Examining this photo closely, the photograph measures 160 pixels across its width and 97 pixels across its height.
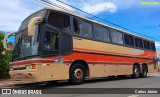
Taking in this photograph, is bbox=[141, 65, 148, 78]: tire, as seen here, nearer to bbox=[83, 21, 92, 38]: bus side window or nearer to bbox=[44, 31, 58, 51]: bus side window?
bbox=[83, 21, 92, 38]: bus side window

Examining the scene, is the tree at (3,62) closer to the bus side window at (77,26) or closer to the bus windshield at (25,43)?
the bus windshield at (25,43)

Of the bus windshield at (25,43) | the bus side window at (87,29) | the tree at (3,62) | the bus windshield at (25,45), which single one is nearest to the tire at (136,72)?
the bus side window at (87,29)

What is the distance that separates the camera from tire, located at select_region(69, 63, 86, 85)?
12.1 m

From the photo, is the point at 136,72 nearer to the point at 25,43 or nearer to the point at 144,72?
the point at 144,72

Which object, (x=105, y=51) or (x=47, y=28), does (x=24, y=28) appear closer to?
(x=47, y=28)

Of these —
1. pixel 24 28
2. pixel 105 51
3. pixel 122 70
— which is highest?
pixel 24 28

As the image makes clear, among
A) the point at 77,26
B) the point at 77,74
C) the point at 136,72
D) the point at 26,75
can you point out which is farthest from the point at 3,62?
the point at 136,72

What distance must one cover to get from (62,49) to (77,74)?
1.58 metres

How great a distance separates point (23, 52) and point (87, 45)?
3.55 meters

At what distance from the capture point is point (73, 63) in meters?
12.4

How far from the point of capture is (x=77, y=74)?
12430 millimetres

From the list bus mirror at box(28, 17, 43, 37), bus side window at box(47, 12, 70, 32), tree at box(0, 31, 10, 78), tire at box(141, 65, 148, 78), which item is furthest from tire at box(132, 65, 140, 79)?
bus mirror at box(28, 17, 43, 37)

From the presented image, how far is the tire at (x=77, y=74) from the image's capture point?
39.9 ft

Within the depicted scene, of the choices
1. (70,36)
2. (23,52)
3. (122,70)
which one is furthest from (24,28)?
(122,70)
